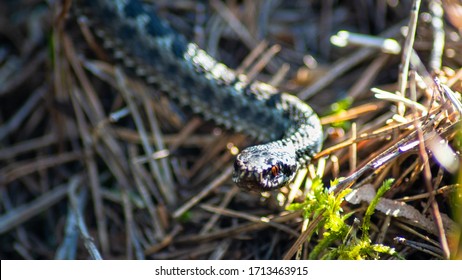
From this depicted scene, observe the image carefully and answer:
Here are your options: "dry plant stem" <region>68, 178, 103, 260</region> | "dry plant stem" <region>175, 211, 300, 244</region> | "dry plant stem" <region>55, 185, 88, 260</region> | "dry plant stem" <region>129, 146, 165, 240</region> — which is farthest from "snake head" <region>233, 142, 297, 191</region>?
"dry plant stem" <region>55, 185, 88, 260</region>

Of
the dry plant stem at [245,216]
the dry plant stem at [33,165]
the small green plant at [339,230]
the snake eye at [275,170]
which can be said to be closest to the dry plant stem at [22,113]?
the dry plant stem at [33,165]

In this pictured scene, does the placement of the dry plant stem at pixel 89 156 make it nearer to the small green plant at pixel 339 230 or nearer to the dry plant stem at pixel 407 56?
the small green plant at pixel 339 230

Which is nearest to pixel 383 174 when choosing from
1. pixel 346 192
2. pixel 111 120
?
pixel 346 192

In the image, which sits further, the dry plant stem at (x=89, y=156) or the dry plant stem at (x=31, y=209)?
the dry plant stem at (x=31, y=209)

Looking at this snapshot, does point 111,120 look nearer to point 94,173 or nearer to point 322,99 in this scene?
point 94,173

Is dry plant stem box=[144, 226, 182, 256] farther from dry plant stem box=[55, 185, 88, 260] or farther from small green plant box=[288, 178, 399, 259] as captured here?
small green plant box=[288, 178, 399, 259]

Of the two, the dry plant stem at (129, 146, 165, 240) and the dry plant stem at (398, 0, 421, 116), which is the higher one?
the dry plant stem at (398, 0, 421, 116)
